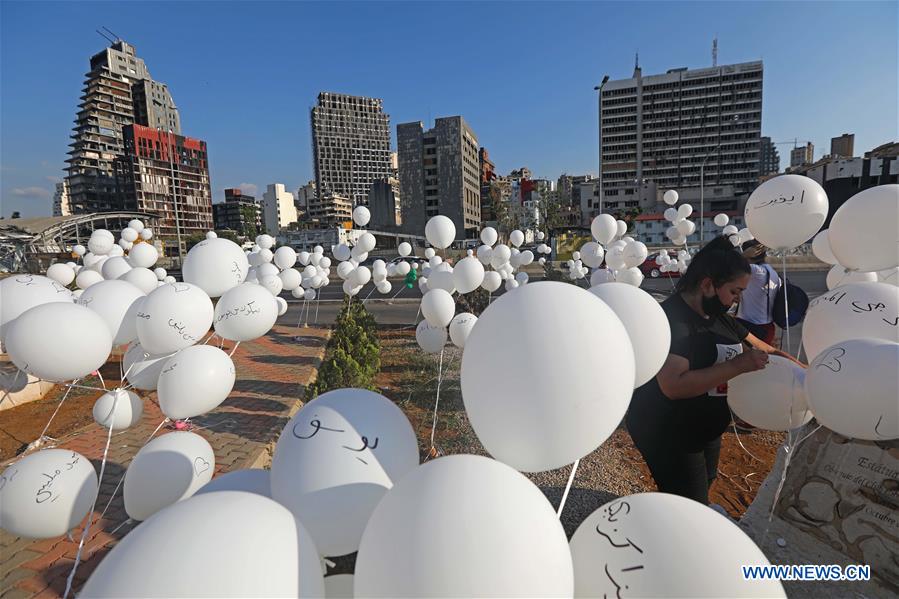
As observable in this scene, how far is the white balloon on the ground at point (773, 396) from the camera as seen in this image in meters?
2.15

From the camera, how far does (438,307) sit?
15.9 feet

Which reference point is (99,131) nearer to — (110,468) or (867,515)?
(110,468)

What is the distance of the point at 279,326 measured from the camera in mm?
11438

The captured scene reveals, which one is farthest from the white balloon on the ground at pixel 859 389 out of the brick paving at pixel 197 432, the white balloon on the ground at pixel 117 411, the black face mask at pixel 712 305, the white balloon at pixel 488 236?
the white balloon at pixel 488 236

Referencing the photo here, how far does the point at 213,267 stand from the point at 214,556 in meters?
3.24

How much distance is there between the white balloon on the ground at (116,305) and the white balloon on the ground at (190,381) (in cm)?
57

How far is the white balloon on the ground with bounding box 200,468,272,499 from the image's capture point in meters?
1.66

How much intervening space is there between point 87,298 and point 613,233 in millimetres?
7970

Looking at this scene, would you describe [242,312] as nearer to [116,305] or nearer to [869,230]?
[116,305]

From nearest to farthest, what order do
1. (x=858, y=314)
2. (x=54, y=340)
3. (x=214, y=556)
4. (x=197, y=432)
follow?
(x=214, y=556), (x=858, y=314), (x=54, y=340), (x=197, y=432)

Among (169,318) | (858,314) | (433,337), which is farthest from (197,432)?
(858,314)

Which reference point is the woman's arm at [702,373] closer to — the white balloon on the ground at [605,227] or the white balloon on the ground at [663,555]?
the white balloon on the ground at [663,555]

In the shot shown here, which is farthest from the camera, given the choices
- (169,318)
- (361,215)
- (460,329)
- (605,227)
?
(361,215)

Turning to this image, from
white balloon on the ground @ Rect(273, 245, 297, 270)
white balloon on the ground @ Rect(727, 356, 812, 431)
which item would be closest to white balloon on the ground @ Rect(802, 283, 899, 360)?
white balloon on the ground @ Rect(727, 356, 812, 431)
